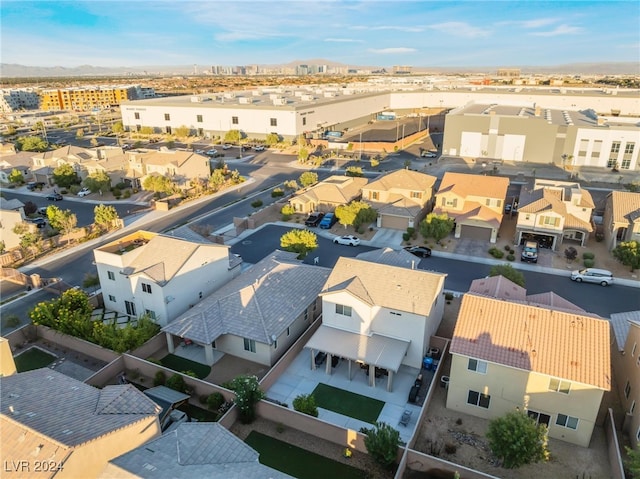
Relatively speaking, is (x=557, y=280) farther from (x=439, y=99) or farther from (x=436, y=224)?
(x=439, y=99)

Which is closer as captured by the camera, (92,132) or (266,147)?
(266,147)

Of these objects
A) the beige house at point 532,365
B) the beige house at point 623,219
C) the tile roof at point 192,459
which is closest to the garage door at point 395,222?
the beige house at point 623,219

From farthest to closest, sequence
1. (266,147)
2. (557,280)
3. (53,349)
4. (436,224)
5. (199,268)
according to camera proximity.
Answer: (266,147) → (436,224) → (557,280) → (199,268) → (53,349)

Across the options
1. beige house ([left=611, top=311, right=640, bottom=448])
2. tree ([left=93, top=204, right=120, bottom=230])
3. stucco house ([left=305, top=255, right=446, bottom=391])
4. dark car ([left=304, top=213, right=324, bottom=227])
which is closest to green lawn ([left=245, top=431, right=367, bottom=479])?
stucco house ([left=305, top=255, right=446, bottom=391])

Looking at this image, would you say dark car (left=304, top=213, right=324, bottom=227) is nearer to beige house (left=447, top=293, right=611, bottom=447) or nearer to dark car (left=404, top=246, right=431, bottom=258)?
dark car (left=404, top=246, right=431, bottom=258)

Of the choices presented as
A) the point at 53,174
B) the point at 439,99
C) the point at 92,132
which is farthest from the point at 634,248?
the point at 92,132

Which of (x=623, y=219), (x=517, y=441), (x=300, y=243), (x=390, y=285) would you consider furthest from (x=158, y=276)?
(x=623, y=219)
